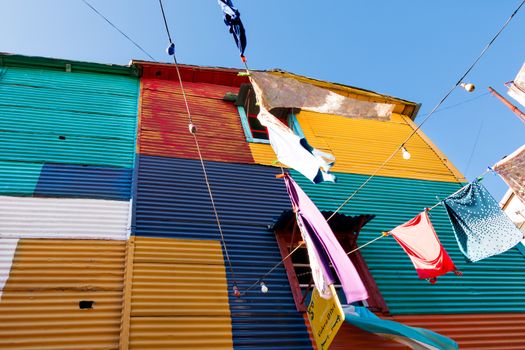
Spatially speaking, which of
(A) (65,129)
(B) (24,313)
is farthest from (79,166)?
(B) (24,313)

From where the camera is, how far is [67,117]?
8883 millimetres

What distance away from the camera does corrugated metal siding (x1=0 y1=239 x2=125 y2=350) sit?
4.89 m

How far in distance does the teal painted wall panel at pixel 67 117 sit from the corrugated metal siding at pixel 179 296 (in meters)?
2.54

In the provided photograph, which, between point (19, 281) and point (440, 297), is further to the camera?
point (440, 297)

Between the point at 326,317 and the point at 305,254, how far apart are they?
9.27 feet

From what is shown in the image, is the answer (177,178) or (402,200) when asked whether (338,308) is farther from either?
(402,200)

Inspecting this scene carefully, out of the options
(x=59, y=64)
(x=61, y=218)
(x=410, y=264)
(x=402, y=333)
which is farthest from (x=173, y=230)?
(x=59, y=64)

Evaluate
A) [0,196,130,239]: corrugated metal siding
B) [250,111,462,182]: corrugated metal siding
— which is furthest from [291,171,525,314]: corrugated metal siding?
[0,196,130,239]: corrugated metal siding

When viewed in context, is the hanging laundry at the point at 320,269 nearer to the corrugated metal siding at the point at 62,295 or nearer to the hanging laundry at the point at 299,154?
the hanging laundry at the point at 299,154

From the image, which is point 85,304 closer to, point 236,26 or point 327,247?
point 327,247

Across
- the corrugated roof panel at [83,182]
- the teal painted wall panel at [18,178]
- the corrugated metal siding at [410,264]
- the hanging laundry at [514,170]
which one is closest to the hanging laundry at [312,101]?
the hanging laundry at [514,170]

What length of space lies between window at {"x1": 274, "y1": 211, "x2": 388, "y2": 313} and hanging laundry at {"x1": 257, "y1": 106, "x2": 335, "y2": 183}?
1.70m

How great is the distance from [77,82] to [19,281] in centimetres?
668

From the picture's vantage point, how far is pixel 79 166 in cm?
754
